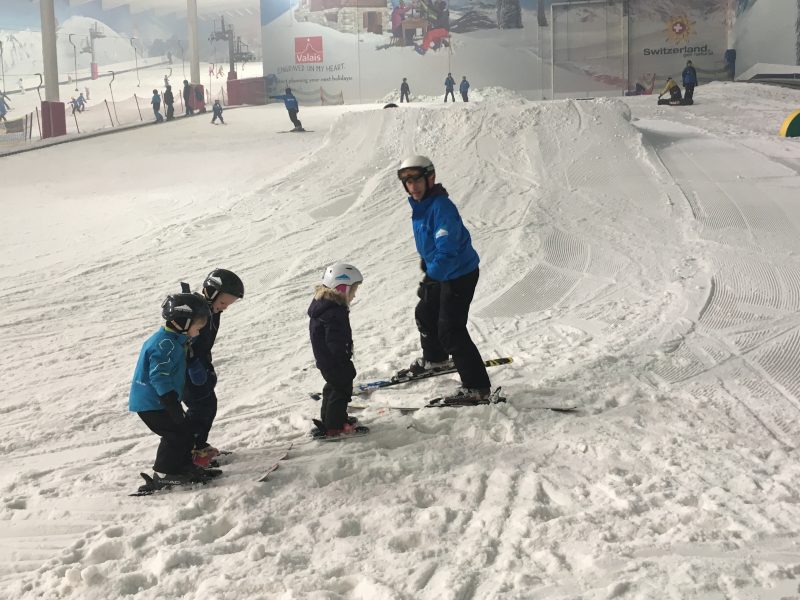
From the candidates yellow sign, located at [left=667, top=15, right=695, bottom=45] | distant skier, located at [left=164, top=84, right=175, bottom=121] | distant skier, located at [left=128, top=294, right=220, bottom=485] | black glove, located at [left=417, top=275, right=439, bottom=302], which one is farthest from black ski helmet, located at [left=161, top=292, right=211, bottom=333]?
yellow sign, located at [left=667, top=15, right=695, bottom=45]

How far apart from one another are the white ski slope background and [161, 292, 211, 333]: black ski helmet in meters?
0.85

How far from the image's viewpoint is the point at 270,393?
5.02 metres

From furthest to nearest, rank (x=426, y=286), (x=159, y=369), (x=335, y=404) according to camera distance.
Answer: (x=426, y=286), (x=335, y=404), (x=159, y=369)

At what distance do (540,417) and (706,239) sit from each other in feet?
16.6

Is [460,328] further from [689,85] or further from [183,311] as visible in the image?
[689,85]

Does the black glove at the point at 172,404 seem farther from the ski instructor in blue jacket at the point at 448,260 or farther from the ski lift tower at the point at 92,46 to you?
the ski lift tower at the point at 92,46

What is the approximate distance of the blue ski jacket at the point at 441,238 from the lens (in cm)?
427

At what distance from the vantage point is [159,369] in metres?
3.29

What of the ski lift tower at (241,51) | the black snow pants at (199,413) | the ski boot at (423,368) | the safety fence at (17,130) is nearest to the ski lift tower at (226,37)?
the ski lift tower at (241,51)

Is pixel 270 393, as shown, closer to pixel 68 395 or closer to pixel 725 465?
pixel 68 395

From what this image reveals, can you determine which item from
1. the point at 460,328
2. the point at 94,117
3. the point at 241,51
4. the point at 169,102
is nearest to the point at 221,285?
the point at 460,328

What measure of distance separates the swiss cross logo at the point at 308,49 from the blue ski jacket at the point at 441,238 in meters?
27.5

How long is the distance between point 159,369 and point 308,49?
95.1 feet

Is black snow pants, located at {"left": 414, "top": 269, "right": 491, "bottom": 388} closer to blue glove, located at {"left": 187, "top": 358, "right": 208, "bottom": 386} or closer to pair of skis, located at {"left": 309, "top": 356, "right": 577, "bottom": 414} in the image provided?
pair of skis, located at {"left": 309, "top": 356, "right": 577, "bottom": 414}
